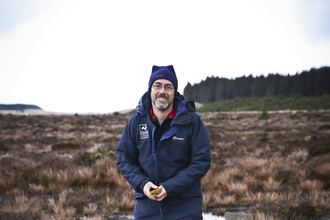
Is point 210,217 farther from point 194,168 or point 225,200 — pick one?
point 194,168

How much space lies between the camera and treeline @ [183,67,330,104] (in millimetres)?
45969

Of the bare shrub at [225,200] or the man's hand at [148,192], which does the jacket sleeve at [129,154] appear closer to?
the man's hand at [148,192]

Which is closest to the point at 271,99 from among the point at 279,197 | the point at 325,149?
the point at 325,149

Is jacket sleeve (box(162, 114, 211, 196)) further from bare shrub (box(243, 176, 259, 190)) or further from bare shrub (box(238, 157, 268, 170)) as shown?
bare shrub (box(238, 157, 268, 170))

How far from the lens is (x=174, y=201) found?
2314mm

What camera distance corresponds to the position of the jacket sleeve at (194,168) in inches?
85.1

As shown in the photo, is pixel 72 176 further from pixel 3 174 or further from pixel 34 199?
pixel 3 174

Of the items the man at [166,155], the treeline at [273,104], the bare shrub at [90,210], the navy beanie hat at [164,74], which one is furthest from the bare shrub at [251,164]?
the treeline at [273,104]

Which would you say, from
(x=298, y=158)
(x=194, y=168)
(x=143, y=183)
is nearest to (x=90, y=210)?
(x=143, y=183)

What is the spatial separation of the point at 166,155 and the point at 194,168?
310 millimetres

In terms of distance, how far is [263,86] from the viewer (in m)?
54.2

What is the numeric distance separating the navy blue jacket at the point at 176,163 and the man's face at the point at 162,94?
0.47ft

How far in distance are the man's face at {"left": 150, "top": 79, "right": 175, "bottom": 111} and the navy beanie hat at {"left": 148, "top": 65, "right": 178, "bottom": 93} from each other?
4 centimetres

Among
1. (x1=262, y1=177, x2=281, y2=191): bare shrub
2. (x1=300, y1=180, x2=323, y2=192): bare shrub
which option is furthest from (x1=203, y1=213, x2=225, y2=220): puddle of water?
(x1=300, y1=180, x2=323, y2=192): bare shrub
